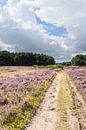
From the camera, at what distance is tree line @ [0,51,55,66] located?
17012 centimetres

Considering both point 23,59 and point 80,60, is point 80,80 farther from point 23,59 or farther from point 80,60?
point 23,59

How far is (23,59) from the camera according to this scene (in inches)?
6806

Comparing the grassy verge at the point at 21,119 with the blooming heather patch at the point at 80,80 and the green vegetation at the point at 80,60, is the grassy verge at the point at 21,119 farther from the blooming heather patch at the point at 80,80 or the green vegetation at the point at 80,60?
the green vegetation at the point at 80,60

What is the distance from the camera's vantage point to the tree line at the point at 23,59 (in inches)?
6698

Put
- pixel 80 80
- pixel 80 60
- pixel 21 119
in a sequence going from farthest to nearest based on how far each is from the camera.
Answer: pixel 80 60 < pixel 80 80 < pixel 21 119

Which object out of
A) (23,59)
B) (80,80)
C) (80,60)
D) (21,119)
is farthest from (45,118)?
(23,59)

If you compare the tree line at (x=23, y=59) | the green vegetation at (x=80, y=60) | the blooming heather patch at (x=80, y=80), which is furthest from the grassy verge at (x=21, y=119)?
the tree line at (x=23, y=59)

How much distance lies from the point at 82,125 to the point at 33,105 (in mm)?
6449

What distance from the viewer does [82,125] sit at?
55.9ft

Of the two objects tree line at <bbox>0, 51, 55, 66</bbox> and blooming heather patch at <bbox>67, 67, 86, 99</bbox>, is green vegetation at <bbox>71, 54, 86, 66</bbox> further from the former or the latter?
blooming heather patch at <bbox>67, 67, 86, 99</bbox>

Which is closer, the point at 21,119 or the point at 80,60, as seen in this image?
the point at 21,119

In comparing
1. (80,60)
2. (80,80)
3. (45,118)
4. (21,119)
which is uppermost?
(80,60)

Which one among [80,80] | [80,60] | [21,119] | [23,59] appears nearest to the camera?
[21,119]

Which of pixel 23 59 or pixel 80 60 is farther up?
pixel 23 59
